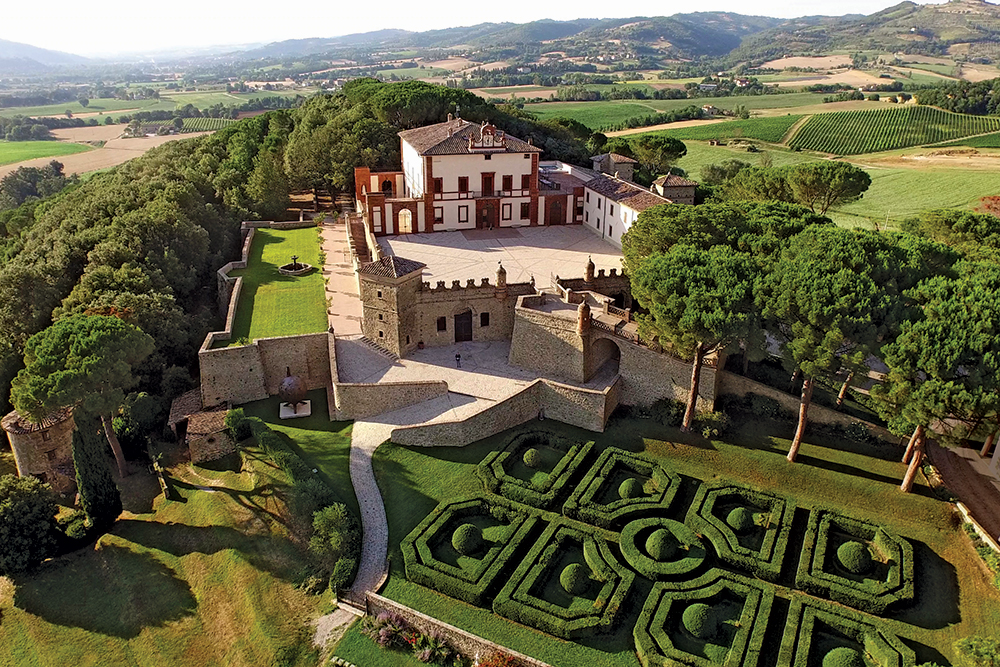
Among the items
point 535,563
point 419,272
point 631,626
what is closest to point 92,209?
point 419,272

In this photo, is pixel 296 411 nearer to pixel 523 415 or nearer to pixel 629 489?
pixel 523 415

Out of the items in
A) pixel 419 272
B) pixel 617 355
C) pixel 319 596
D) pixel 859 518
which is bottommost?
pixel 319 596

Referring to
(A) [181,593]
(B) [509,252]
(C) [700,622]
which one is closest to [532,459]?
(C) [700,622]

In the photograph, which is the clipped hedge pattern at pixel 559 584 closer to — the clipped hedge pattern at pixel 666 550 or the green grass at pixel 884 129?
the clipped hedge pattern at pixel 666 550

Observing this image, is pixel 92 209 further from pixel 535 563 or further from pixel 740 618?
pixel 740 618

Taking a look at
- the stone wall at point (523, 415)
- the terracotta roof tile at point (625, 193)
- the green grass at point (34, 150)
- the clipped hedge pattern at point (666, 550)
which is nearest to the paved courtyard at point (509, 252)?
the terracotta roof tile at point (625, 193)

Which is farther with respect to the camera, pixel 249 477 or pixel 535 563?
pixel 249 477

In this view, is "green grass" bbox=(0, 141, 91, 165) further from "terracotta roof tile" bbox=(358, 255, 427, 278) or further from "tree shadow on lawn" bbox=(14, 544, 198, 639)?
"tree shadow on lawn" bbox=(14, 544, 198, 639)
